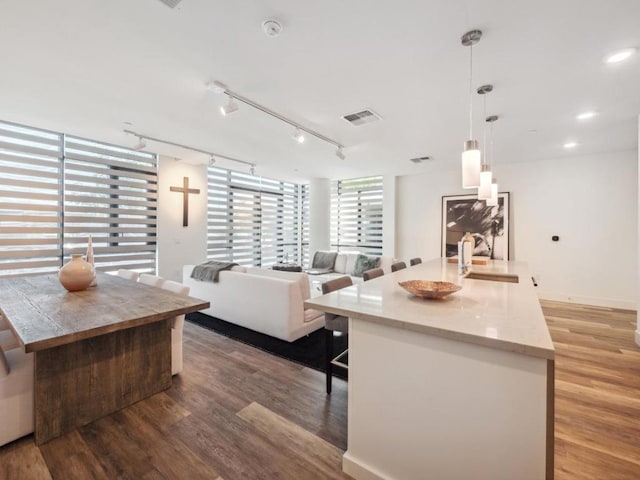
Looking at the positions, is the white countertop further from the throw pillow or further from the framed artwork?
the framed artwork

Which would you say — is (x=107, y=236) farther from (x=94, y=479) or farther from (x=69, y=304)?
(x=94, y=479)

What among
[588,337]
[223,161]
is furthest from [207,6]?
[588,337]

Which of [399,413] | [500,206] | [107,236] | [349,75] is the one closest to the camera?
[399,413]

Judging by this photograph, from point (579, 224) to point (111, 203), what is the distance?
7841 mm

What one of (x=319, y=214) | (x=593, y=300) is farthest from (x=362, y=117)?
(x=593, y=300)

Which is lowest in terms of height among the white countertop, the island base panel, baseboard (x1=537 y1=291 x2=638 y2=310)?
baseboard (x1=537 y1=291 x2=638 y2=310)

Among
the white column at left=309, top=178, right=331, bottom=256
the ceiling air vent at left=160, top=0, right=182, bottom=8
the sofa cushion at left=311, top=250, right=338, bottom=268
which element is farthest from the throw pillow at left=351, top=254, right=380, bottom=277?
the ceiling air vent at left=160, top=0, right=182, bottom=8

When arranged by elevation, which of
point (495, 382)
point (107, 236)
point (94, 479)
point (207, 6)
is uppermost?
point (207, 6)

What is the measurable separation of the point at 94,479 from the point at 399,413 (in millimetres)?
1598

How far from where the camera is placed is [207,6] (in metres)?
1.64

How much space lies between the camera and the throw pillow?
5.46 meters

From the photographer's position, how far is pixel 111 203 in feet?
14.5

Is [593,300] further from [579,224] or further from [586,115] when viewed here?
[586,115]

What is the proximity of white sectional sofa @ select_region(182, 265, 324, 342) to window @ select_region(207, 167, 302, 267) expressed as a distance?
2.64 metres
